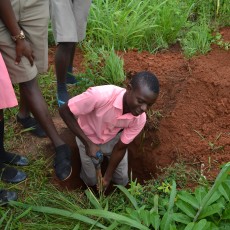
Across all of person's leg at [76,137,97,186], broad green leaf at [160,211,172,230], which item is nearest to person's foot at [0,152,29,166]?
person's leg at [76,137,97,186]

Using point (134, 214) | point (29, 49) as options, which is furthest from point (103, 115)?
point (134, 214)

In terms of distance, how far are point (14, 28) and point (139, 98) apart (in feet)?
2.77

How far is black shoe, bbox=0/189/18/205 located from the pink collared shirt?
0.64 m

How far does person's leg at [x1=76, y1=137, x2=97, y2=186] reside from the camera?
3215 millimetres

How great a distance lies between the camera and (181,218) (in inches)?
91.0

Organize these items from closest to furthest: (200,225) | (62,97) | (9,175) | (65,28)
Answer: (200,225), (9,175), (65,28), (62,97)

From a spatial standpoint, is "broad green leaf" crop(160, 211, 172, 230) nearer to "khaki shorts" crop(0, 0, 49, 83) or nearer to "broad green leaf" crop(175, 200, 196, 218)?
"broad green leaf" crop(175, 200, 196, 218)

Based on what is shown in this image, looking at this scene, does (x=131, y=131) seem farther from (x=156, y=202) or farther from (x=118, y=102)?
(x=156, y=202)

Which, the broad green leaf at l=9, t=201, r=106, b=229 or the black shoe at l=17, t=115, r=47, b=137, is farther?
the black shoe at l=17, t=115, r=47, b=137

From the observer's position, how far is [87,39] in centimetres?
438

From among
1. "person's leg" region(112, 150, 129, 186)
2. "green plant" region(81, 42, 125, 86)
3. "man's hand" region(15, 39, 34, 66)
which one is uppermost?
"man's hand" region(15, 39, 34, 66)

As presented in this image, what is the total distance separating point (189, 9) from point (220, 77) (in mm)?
1254

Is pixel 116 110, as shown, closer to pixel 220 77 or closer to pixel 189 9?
pixel 220 77

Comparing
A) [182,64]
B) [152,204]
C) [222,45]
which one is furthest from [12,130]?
[222,45]
